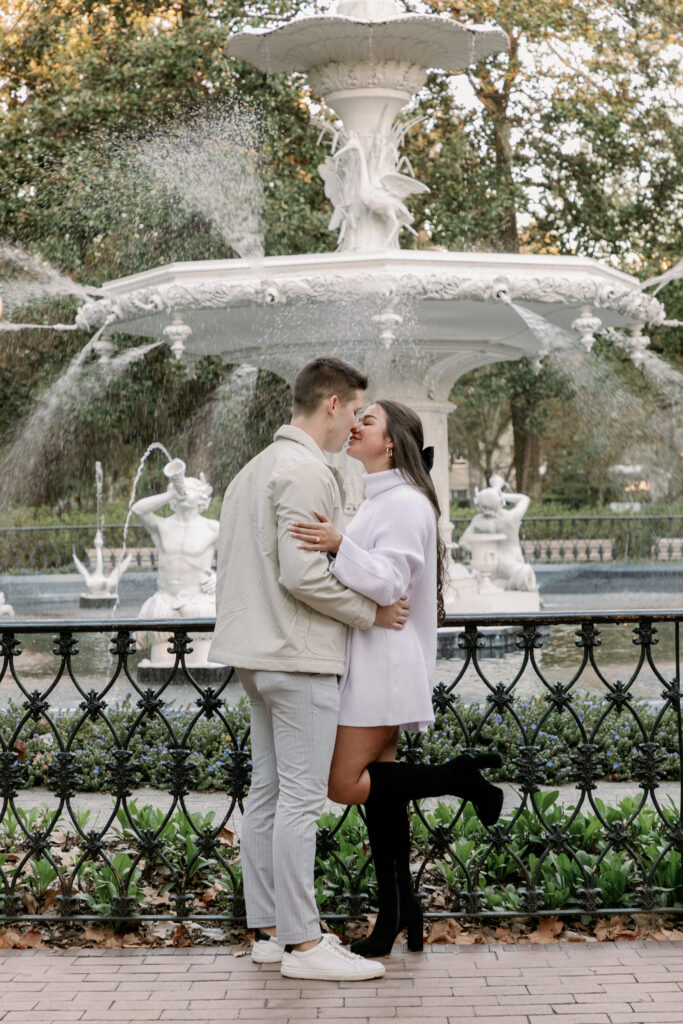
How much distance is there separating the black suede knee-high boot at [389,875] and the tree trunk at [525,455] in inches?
914

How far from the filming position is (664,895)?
431 cm

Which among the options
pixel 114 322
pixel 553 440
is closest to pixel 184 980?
pixel 114 322

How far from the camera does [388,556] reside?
3.63 metres

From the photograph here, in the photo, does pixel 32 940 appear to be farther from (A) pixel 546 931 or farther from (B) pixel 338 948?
(A) pixel 546 931

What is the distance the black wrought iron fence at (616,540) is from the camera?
22.3 m

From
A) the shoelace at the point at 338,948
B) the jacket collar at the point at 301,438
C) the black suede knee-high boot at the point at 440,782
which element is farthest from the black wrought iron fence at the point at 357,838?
the jacket collar at the point at 301,438

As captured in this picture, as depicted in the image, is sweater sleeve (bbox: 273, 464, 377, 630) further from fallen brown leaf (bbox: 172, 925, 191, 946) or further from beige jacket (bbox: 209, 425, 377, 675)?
fallen brown leaf (bbox: 172, 925, 191, 946)

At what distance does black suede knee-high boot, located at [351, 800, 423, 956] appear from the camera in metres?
3.79

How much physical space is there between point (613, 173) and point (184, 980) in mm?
23131

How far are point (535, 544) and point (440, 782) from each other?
1900 cm

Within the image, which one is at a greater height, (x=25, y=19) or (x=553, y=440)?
(x=25, y=19)

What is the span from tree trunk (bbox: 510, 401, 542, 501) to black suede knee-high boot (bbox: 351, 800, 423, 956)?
2322 centimetres

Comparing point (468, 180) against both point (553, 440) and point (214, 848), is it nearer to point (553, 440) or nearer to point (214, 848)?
point (553, 440)

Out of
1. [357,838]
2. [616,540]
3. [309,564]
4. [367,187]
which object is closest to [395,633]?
[309,564]
